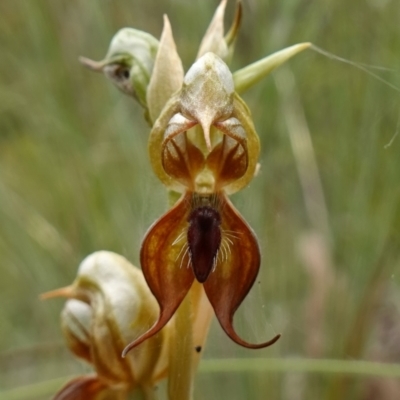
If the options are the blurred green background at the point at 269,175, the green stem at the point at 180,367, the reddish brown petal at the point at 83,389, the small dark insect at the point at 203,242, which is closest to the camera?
the small dark insect at the point at 203,242

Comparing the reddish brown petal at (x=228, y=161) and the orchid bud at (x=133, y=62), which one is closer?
the reddish brown petal at (x=228, y=161)

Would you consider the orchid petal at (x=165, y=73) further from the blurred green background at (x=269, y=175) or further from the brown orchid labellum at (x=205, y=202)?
the blurred green background at (x=269, y=175)

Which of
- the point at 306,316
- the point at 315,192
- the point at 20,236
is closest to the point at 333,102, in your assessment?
the point at 315,192

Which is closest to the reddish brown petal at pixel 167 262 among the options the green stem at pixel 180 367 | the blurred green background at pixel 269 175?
the green stem at pixel 180 367

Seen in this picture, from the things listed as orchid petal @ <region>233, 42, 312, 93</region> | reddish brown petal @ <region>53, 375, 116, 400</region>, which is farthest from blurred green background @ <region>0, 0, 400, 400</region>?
orchid petal @ <region>233, 42, 312, 93</region>

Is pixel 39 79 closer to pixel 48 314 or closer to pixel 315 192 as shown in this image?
pixel 48 314

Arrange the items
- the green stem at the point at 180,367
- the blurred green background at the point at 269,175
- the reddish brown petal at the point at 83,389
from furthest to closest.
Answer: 1. the blurred green background at the point at 269,175
2. the reddish brown petal at the point at 83,389
3. the green stem at the point at 180,367

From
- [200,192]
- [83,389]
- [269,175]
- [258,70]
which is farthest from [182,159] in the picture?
[269,175]
